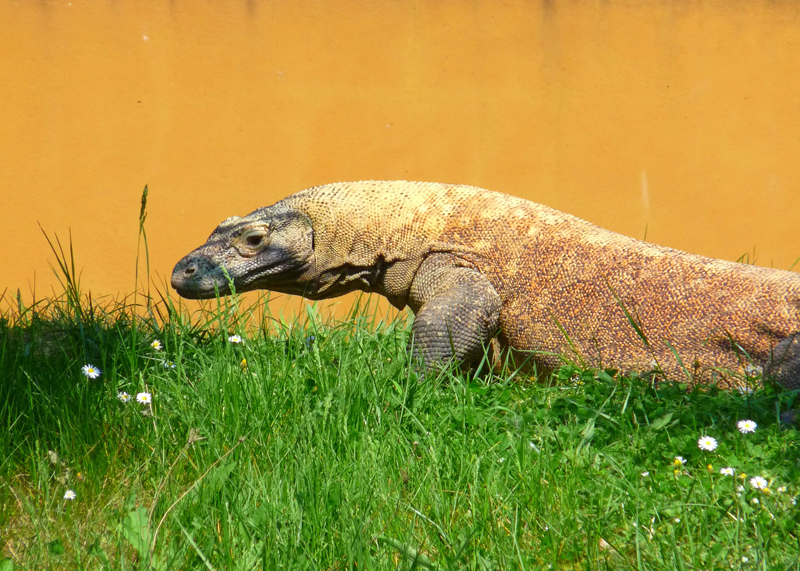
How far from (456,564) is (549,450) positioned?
635 mm

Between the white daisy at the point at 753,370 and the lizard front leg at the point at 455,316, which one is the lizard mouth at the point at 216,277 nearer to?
the lizard front leg at the point at 455,316

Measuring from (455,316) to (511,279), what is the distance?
30 cm

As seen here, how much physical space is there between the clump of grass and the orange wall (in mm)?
2309

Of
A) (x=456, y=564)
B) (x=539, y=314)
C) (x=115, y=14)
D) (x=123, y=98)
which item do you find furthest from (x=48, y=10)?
(x=456, y=564)

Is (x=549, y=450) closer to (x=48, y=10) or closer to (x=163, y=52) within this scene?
(x=163, y=52)

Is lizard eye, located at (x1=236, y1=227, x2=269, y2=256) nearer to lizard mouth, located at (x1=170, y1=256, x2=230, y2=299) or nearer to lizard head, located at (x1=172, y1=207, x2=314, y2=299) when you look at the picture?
lizard head, located at (x1=172, y1=207, x2=314, y2=299)

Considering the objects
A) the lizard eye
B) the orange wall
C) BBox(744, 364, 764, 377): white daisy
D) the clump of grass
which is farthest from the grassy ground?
the orange wall

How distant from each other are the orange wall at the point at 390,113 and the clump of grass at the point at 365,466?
7.58 feet

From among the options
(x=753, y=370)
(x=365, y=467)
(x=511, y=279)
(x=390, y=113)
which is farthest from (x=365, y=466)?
(x=390, y=113)

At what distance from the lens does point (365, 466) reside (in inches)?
76.7

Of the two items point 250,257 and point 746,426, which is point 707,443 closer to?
point 746,426

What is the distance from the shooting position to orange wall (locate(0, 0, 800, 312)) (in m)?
4.85

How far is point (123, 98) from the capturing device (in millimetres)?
4859

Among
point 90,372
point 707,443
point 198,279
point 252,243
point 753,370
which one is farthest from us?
point 252,243
